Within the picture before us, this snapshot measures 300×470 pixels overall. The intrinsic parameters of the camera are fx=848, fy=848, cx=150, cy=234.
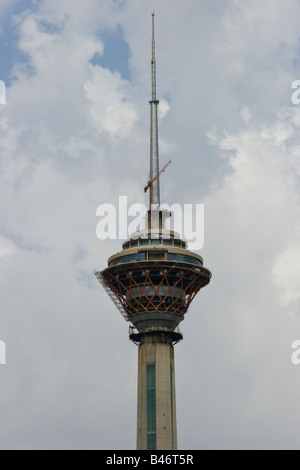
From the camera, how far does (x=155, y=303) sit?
18688 cm

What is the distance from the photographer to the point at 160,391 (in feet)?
598

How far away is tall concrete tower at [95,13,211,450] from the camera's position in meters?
181

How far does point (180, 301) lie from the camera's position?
624 ft

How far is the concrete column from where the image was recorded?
179625 millimetres

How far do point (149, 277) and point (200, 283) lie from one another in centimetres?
1414

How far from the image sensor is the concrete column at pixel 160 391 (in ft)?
589

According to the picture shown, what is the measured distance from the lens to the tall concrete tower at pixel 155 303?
7136 inches

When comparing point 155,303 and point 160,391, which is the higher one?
point 155,303

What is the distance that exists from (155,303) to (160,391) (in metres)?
19.2

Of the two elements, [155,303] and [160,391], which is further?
[155,303]
